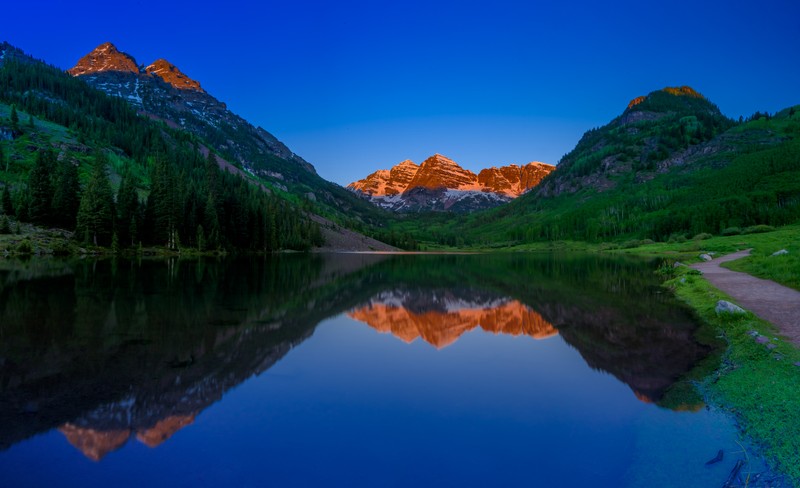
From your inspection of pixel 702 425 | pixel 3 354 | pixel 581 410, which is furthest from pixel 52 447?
pixel 702 425

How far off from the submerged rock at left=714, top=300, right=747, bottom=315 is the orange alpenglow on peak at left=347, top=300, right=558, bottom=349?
8813 mm

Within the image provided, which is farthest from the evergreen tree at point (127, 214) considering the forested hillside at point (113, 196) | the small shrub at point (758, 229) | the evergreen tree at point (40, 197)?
the small shrub at point (758, 229)

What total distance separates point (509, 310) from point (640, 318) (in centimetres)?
818

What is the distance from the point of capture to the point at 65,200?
90688 millimetres

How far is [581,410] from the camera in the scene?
493 inches

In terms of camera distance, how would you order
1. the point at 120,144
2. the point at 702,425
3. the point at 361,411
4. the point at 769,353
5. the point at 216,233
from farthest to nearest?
the point at 120,144
the point at 216,233
the point at 769,353
the point at 361,411
the point at 702,425

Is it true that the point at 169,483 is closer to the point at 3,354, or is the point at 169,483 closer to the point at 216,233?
the point at 3,354

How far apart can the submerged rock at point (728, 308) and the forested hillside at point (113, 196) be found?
9677 centimetres

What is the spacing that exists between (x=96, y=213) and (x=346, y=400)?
9365 cm

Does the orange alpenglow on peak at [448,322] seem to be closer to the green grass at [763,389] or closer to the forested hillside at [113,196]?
the green grass at [763,389]

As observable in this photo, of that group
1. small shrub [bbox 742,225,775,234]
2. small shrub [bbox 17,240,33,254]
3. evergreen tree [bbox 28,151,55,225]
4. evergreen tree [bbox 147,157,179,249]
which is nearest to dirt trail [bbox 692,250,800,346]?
small shrub [bbox 17,240,33,254]

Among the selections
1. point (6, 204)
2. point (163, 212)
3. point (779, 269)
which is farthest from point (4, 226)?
point (779, 269)

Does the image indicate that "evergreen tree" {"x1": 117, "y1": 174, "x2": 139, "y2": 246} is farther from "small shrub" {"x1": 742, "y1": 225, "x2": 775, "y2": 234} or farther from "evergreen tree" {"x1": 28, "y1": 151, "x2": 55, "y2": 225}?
"small shrub" {"x1": 742, "y1": 225, "x2": 775, "y2": 234}

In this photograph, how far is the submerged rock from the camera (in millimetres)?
22297
